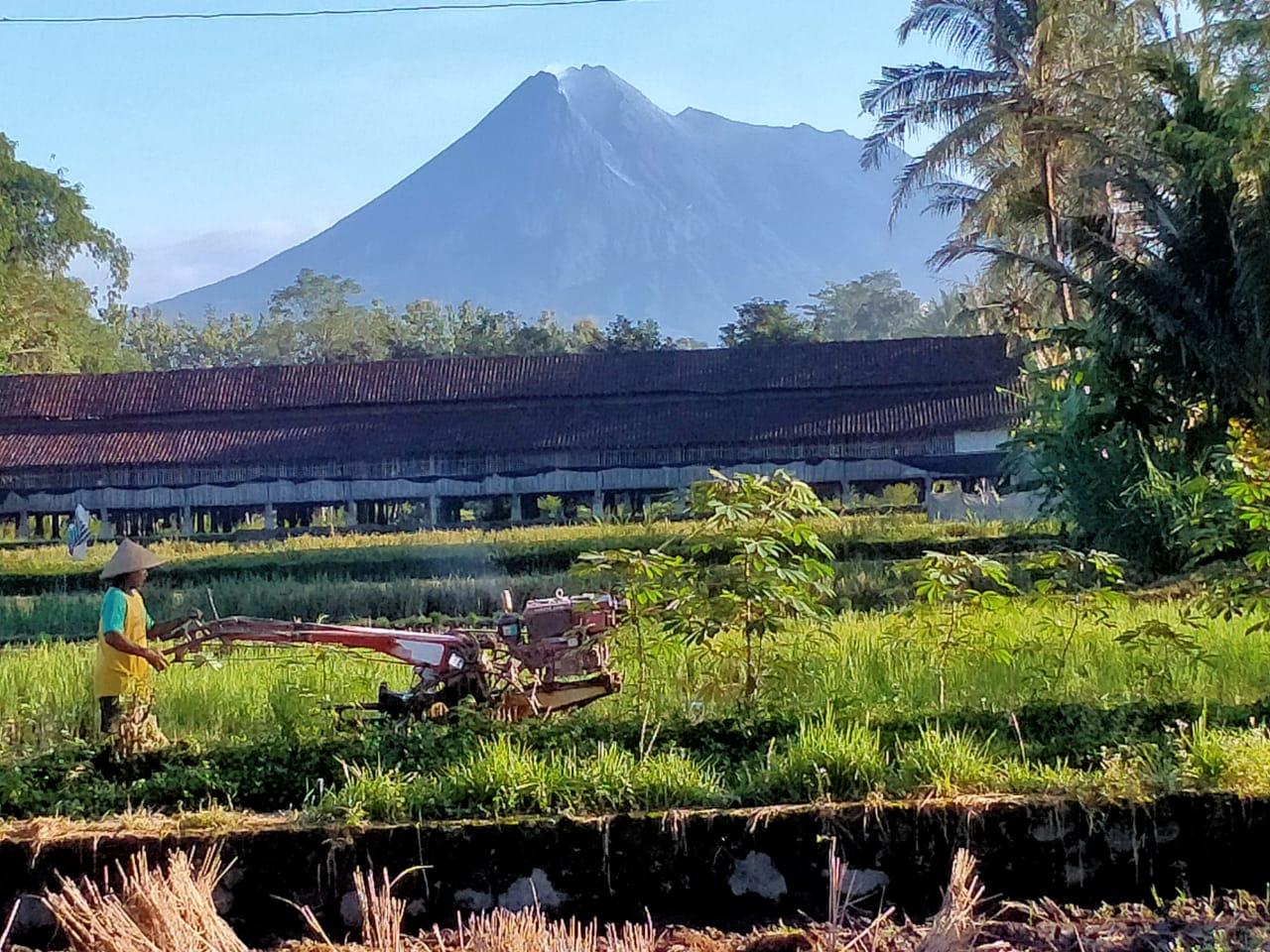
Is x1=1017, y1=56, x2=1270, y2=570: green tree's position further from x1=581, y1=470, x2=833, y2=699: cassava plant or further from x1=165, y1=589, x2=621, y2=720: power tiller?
x1=165, y1=589, x2=621, y2=720: power tiller

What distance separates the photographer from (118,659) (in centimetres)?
606

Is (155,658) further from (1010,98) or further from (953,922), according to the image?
(1010,98)

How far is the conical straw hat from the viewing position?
6020mm

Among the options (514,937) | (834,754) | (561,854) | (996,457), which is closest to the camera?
(514,937)

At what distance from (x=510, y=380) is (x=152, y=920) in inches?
1110

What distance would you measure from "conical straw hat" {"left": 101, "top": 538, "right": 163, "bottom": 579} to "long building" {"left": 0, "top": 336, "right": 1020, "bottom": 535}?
22102mm

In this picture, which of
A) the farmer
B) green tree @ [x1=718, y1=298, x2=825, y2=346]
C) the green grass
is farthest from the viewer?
green tree @ [x1=718, y1=298, x2=825, y2=346]

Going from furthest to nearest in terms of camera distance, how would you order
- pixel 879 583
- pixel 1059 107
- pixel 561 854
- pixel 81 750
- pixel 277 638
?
pixel 1059 107, pixel 879 583, pixel 277 638, pixel 81 750, pixel 561 854

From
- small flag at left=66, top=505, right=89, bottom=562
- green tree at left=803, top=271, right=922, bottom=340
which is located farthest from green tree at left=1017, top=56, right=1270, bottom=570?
green tree at left=803, top=271, right=922, bottom=340

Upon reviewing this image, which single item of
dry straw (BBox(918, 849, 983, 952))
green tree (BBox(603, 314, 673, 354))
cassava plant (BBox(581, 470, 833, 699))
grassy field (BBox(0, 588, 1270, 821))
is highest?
green tree (BBox(603, 314, 673, 354))

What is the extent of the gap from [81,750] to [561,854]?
2.16 m

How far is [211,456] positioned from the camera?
95.1ft

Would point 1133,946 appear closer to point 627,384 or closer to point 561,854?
point 561,854

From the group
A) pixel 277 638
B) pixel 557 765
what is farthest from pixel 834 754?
pixel 277 638
